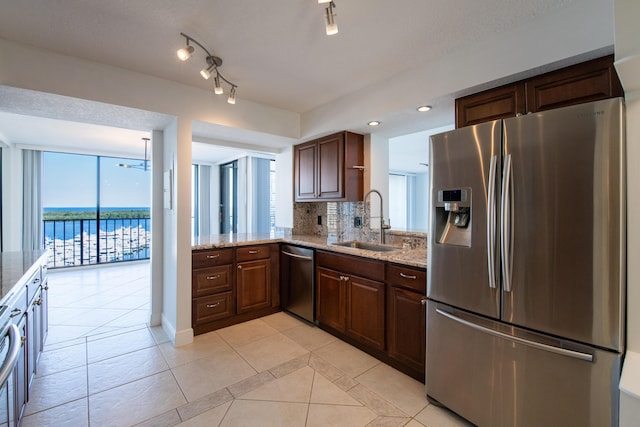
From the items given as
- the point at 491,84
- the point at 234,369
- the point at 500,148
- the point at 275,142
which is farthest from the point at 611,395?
the point at 275,142

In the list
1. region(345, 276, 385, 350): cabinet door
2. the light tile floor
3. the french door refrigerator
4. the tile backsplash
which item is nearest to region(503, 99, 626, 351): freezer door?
the french door refrigerator

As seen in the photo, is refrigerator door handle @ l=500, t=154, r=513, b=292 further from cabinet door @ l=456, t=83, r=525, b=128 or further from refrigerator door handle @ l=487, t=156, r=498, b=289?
cabinet door @ l=456, t=83, r=525, b=128

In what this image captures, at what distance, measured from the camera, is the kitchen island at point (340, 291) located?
2.21m

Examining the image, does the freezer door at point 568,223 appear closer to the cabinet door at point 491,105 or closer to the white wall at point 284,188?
the cabinet door at point 491,105

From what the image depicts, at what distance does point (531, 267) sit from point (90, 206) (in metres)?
7.49

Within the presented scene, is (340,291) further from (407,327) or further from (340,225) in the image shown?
(340,225)

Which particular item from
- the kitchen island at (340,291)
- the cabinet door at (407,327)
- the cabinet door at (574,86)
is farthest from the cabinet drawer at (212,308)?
the cabinet door at (574,86)

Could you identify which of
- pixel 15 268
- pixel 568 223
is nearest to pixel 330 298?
pixel 568 223

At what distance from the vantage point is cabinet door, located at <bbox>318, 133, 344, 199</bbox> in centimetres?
329

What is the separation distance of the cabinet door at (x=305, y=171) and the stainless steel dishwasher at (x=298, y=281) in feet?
2.41

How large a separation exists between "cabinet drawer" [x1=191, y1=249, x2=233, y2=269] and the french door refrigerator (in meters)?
2.10

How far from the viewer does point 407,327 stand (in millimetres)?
2217

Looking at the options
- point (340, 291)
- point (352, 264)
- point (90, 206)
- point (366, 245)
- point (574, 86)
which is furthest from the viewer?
point (90, 206)

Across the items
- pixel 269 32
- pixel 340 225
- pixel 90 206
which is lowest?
pixel 340 225
